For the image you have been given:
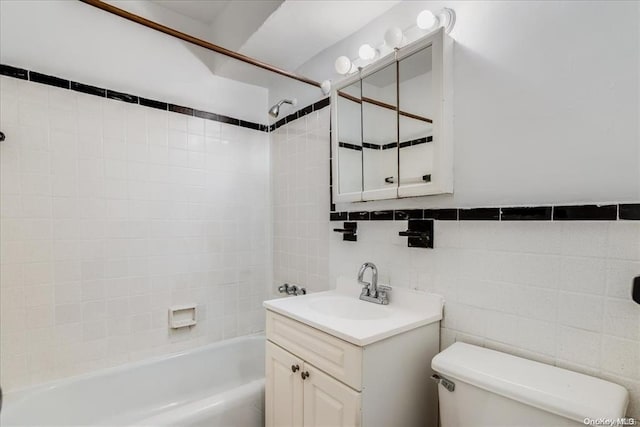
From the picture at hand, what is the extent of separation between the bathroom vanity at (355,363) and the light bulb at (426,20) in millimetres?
1119

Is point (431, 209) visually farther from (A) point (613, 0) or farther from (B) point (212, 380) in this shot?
(B) point (212, 380)

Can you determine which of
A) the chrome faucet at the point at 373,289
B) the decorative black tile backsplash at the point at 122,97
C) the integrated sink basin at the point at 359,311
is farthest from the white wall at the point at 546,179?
the decorative black tile backsplash at the point at 122,97

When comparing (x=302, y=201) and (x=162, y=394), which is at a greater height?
(x=302, y=201)

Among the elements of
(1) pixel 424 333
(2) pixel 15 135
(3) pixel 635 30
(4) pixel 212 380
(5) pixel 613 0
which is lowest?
(4) pixel 212 380

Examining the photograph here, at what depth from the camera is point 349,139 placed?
1.73 metres

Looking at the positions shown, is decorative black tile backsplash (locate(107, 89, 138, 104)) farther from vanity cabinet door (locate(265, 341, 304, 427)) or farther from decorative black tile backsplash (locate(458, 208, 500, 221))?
decorative black tile backsplash (locate(458, 208, 500, 221))

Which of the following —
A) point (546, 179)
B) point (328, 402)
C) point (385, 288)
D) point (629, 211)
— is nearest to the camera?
point (629, 211)

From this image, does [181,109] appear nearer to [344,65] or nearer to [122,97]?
[122,97]

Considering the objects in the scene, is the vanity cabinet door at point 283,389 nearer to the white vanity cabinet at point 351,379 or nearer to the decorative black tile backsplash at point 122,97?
the white vanity cabinet at point 351,379

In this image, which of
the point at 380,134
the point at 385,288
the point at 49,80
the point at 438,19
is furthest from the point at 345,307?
the point at 49,80

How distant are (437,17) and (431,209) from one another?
0.80 metres

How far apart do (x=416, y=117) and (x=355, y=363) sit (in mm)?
1028

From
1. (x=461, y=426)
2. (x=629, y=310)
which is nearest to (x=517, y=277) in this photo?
(x=629, y=310)

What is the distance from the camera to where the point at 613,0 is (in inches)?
36.3
